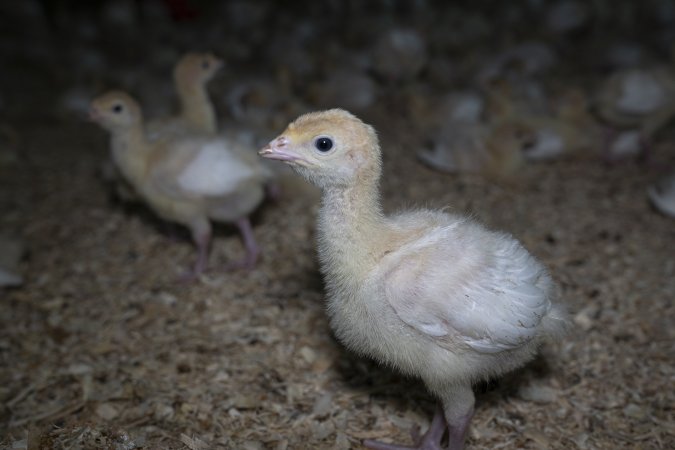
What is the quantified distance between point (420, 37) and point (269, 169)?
10.7ft

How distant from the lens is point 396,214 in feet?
7.38

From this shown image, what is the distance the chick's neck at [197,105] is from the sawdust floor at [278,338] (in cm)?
66

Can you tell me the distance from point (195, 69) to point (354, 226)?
2.19m

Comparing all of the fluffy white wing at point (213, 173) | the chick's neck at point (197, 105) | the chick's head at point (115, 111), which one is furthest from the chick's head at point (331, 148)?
the chick's neck at point (197, 105)

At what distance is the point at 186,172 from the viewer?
3.09 m

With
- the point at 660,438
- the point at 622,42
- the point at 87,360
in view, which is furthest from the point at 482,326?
the point at 622,42

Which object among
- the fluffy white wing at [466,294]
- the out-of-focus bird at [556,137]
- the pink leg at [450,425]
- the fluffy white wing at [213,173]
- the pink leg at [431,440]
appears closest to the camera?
the fluffy white wing at [466,294]

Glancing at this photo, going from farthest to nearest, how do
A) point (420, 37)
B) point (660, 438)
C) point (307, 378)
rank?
point (420, 37)
point (307, 378)
point (660, 438)

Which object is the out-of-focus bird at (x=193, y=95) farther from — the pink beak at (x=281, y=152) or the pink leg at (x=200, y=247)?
the pink beak at (x=281, y=152)

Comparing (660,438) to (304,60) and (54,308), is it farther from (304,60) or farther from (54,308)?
(304,60)

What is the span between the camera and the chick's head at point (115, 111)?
3191 mm

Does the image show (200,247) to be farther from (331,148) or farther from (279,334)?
(331,148)

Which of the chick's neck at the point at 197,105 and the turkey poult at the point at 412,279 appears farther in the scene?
the chick's neck at the point at 197,105

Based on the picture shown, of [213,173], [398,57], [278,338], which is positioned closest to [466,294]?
[278,338]
